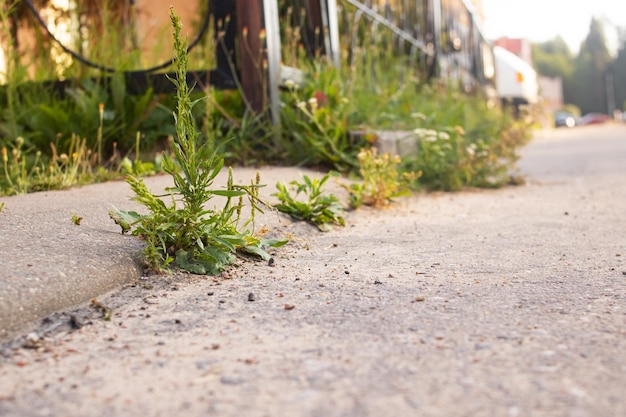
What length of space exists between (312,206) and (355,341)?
5.27ft

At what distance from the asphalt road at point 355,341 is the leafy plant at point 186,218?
3.2 inches

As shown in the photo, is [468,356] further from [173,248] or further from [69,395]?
[173,248]

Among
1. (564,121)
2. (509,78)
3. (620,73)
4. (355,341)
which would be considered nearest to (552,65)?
(620,73)

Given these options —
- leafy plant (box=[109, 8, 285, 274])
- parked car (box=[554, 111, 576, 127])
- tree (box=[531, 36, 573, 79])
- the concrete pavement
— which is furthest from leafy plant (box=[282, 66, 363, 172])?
tree (box=[531, 36, 573, 79])

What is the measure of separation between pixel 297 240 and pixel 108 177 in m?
1.39

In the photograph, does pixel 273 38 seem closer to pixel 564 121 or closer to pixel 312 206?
pixel 312 206

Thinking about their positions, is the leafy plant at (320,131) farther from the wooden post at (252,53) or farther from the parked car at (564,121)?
the parked car at (564,121)

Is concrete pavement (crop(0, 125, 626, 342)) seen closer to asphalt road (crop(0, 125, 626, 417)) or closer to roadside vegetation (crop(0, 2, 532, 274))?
asphalt road (crop(0, 125, 626, 417))

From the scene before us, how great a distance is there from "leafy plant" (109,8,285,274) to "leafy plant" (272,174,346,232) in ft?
2.57

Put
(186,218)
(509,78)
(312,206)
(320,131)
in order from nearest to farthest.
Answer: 1. (186,218)
2. (312,206)
3. (320,131)
4. (509,78)

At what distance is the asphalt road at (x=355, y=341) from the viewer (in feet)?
4.26

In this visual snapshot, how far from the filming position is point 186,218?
2184mm

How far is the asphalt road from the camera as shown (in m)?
1.30

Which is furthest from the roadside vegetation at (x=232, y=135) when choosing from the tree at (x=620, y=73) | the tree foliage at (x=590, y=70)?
the tree at (x=620, y=73)
